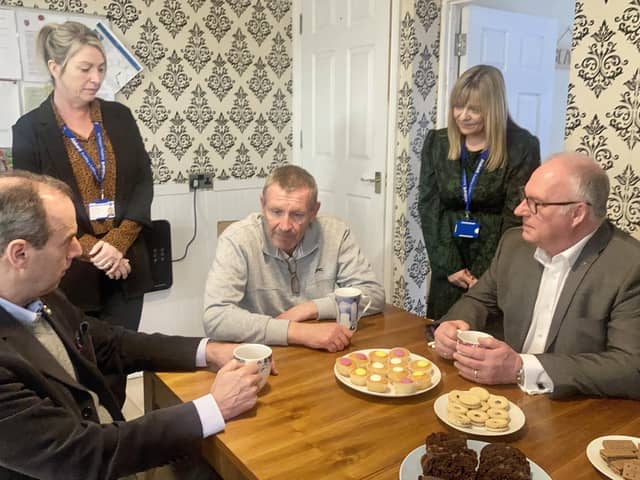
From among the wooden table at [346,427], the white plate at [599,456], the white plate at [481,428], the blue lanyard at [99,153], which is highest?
the blue lanyard at [99,153]

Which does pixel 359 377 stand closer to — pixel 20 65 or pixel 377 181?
pixel 377 181

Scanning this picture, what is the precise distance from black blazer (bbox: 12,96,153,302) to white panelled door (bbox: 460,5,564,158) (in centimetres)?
196

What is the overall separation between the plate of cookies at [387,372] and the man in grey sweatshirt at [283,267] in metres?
0.21

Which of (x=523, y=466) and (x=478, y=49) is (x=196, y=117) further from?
(x=523, y=466)

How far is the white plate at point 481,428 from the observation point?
117cm

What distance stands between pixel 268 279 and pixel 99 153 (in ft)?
3.27

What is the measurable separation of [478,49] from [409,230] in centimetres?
113

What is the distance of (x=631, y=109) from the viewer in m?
2.07

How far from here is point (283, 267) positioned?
197 centimetres

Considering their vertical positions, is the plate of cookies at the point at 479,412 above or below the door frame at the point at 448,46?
below

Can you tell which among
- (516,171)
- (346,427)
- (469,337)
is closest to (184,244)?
(516,171)

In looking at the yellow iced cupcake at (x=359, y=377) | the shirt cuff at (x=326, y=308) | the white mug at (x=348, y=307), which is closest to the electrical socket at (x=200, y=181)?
the shirt cuff at (x=326, y=308)

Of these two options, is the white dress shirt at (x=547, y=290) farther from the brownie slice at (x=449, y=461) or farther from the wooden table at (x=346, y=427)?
the brownie slice at (x=449, y=461)

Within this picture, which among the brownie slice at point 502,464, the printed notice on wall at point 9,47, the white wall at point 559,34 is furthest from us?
the white wall at point 559,34
